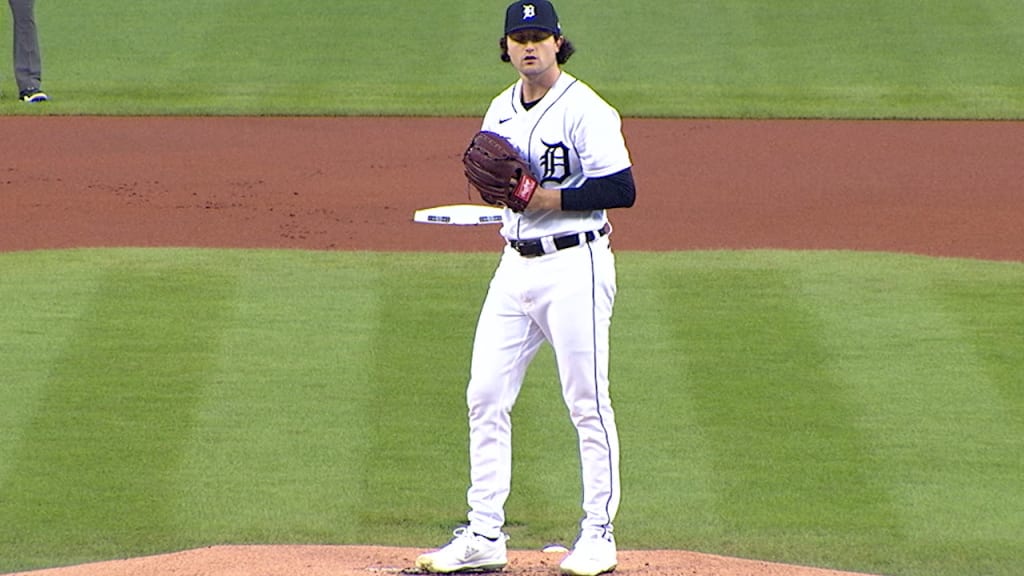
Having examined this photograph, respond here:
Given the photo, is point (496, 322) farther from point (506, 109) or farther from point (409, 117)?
point (409, 117)

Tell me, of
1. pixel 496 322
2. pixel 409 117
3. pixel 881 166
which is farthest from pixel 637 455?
pixel 409 117

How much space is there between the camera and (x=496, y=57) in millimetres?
20359

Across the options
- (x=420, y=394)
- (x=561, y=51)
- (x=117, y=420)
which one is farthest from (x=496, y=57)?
(x=561, y=51)

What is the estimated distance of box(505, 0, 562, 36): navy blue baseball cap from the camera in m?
Result: 5.92

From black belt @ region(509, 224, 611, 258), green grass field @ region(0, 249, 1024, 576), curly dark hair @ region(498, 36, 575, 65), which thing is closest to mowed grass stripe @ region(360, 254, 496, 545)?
green grass field @ region(0, 249, 1024, 576)

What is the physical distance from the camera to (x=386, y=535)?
23.9 ft

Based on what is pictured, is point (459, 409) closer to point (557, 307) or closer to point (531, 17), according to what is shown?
point (557, 307)

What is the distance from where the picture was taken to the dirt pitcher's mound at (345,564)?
20.3 feet

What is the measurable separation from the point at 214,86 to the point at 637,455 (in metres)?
11.4

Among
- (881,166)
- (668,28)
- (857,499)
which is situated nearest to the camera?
(857,499)

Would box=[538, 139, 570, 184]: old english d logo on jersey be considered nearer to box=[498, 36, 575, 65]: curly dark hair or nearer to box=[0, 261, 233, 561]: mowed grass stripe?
box=[498, 36, 575, 65]: curly dark hair

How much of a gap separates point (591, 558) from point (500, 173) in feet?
4.38

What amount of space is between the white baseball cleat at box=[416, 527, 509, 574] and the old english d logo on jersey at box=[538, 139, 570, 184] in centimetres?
126

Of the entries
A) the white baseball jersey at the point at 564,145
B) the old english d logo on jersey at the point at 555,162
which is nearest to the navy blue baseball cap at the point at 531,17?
the white baseball jersey at the point at 564,145
